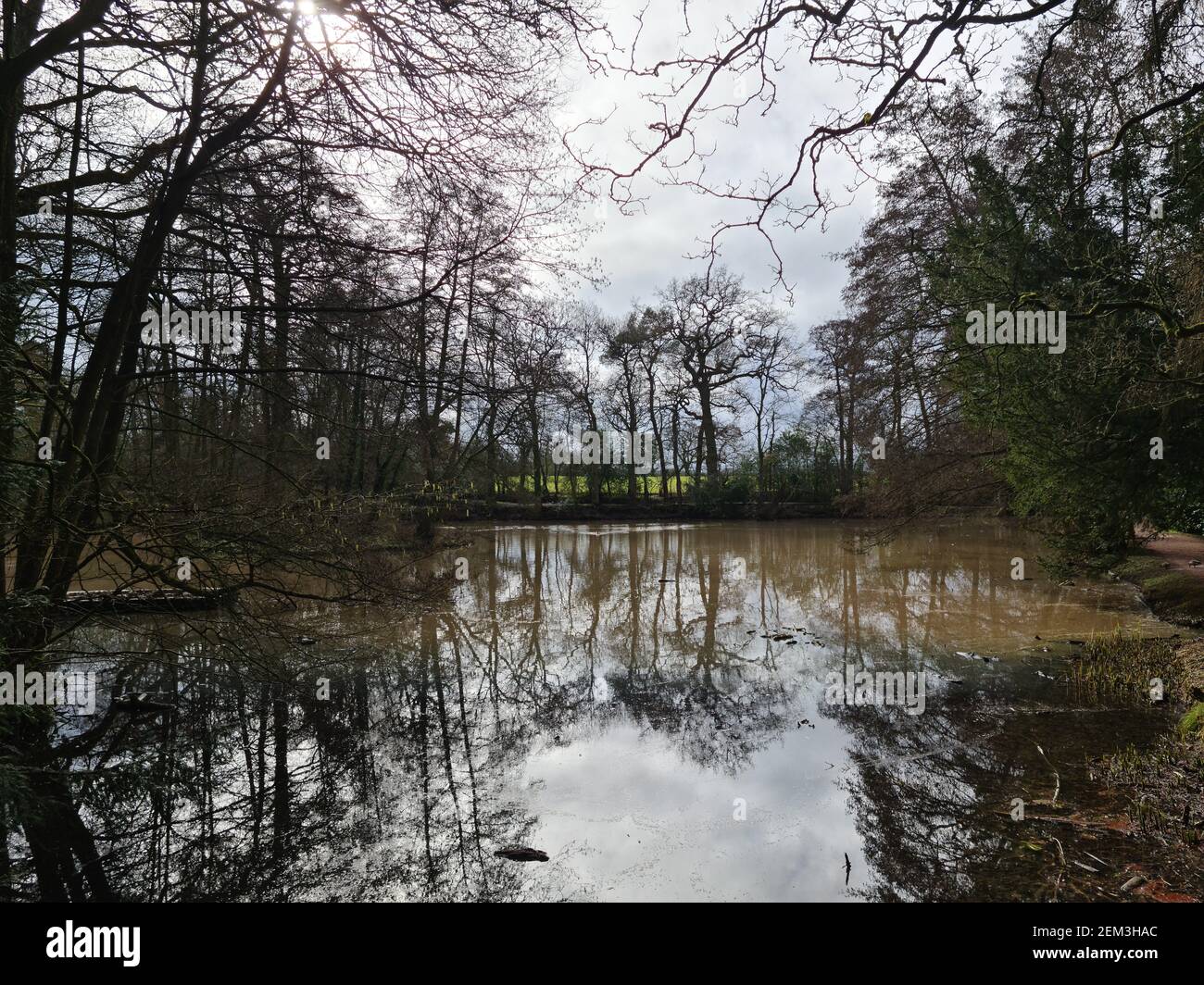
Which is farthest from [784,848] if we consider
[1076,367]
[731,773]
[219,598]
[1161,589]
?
[1161,589]

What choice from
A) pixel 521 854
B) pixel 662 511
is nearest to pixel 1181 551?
pixel 521 854

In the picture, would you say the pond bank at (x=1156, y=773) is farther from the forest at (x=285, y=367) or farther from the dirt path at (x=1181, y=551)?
the dirt path at (x=1181, y=551)

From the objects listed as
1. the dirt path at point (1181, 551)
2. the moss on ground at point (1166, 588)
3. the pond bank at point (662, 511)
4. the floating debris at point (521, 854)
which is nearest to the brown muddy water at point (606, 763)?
the floating debris at point (521, 854)

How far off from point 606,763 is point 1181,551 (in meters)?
13.7

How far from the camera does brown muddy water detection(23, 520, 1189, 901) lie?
354cm

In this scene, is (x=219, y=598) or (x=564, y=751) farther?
(x=564, y=751)

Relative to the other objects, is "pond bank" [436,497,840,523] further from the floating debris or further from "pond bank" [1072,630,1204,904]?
the floating debris

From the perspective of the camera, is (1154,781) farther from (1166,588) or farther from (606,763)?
(1166,588)

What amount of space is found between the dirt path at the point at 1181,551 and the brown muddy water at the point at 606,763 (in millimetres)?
2890

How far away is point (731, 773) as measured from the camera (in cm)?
Result: 488

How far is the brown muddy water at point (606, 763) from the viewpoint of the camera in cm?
354

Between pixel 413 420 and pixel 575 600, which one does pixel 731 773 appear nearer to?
pixel 413 420
